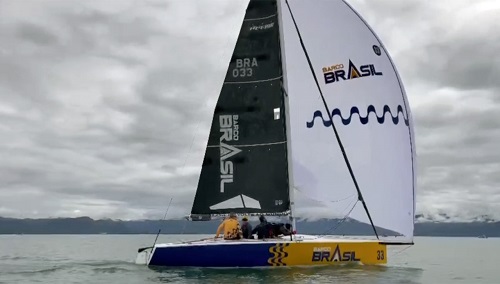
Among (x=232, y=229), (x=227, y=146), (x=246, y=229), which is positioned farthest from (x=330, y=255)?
(x=227, y=146)

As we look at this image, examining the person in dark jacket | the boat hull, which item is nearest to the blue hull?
the boat hull

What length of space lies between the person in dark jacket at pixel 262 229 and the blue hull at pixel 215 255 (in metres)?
1.30

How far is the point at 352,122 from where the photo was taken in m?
20.2

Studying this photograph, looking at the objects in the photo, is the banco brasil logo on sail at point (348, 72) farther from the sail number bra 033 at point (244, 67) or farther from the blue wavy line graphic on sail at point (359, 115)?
the sail number bra 033 at point (244, 67)

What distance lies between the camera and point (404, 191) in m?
20.2

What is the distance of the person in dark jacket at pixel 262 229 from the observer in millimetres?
19828

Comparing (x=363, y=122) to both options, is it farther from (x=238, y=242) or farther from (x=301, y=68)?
(x=238, y=242)

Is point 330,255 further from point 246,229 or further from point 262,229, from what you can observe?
point 246,229

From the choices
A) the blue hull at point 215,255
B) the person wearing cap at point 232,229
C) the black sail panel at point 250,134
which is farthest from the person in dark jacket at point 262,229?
the blue hull at point 215,255

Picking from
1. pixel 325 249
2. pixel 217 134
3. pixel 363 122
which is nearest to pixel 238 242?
pixel 325 249

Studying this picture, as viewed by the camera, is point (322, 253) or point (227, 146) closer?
point (322, 253)

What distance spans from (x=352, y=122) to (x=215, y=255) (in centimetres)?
634

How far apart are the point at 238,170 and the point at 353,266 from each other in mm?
4985

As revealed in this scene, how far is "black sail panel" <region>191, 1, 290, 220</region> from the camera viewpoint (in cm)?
2039
